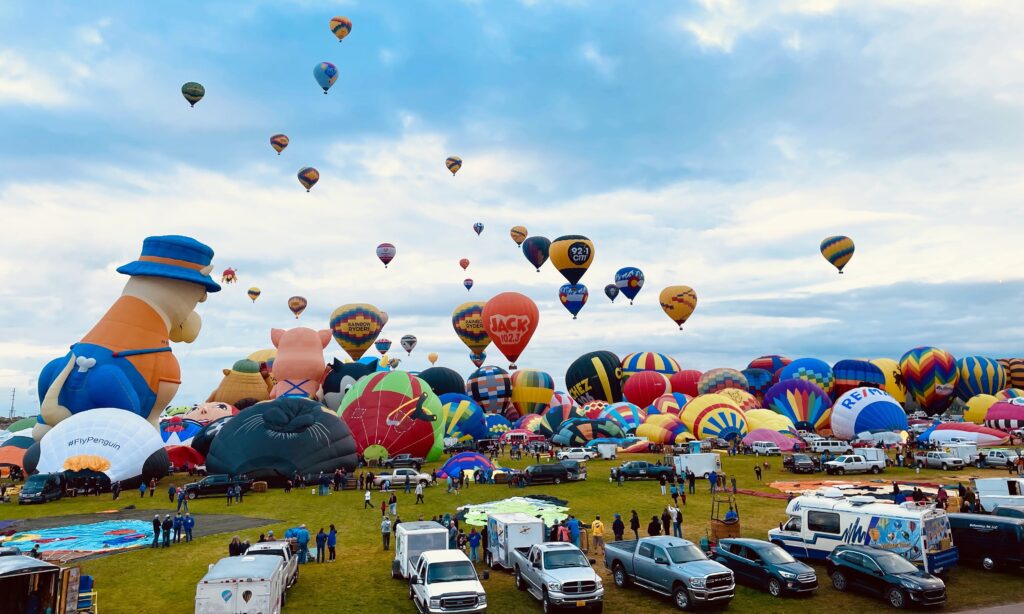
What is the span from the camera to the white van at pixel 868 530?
15.5 meters

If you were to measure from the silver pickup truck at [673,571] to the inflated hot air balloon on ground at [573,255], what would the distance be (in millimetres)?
47170

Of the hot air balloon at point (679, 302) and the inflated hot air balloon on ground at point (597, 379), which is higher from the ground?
the hot air balloon at point (679, 302)

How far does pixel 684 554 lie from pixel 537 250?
56068 mm

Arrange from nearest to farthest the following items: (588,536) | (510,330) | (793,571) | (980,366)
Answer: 1. (793,571)
2. (588,536)
3. (510,330)
4. (980,366)

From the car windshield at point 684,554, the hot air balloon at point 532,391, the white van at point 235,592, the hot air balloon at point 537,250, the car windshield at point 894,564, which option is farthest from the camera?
the hot air balloon at point 532,391

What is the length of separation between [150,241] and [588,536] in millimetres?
33583

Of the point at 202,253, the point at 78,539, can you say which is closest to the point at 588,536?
the point at 78,539

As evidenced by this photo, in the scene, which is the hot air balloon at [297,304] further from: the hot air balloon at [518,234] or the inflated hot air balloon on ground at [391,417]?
the inflated hot air balloon on ground at [391,417]

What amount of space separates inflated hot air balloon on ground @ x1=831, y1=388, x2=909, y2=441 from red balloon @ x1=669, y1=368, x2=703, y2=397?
2785 cm

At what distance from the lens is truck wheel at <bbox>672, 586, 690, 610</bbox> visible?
1429cm

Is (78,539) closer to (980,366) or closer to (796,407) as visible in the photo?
(796,407)

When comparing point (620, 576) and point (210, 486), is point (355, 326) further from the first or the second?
point (620, 576)

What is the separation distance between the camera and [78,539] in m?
22.2

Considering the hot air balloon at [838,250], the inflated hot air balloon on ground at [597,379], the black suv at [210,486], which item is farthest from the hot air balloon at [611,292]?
the black suv at [210,486]
